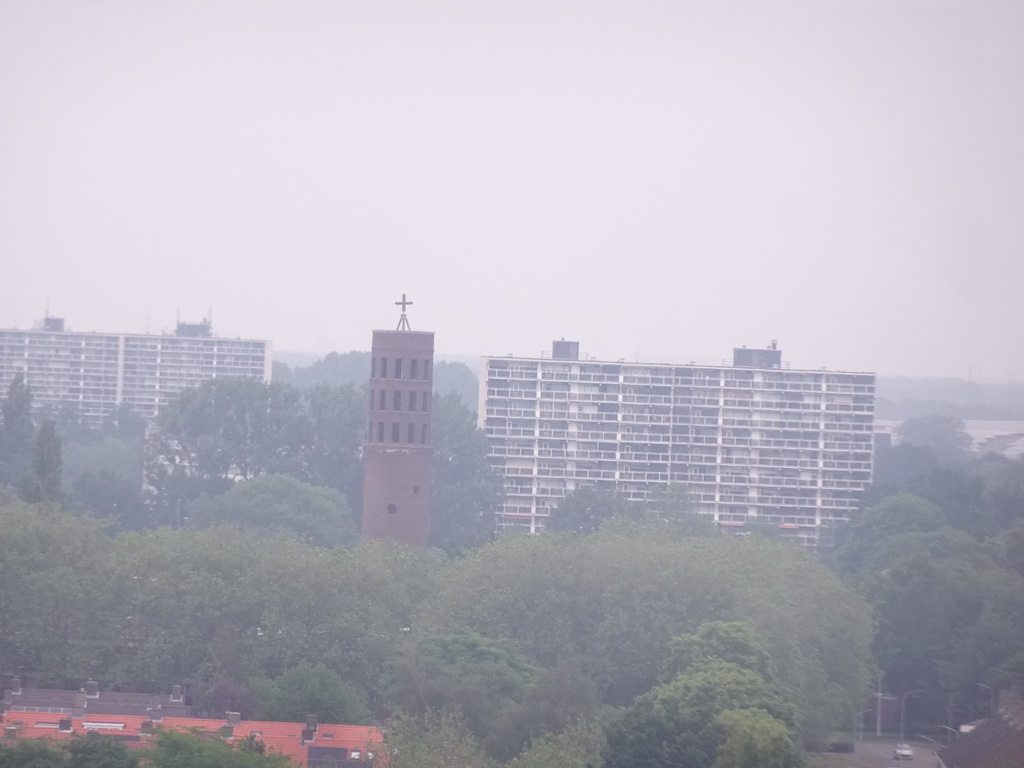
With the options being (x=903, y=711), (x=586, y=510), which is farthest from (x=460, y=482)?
(x=903, y=711)

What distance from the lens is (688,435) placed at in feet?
184

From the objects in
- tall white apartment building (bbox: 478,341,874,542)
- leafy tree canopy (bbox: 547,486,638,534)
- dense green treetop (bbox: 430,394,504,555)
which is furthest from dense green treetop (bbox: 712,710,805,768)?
tall white apartment building (bbox: 478,341,874,542)

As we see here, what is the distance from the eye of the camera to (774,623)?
92.0 feet

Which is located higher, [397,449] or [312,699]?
[397,449]

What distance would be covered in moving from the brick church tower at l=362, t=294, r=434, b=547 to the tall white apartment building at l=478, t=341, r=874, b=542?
67.5 feet

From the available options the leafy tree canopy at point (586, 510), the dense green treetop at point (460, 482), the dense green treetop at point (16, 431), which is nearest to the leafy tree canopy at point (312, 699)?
the leafy tree canopy at point (586, 510)

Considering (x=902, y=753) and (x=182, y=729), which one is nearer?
(x=182, y=729)

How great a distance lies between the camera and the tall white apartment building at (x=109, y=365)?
75.6m

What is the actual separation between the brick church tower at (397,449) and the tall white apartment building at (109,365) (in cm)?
4172

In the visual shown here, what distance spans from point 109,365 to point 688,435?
35.9 m

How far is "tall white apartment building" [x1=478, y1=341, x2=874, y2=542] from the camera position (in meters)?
55.9

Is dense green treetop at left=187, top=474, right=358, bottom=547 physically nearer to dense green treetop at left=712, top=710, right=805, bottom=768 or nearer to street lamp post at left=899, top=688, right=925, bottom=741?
street lamp post at left=899, top=688, right=925, bottom=741

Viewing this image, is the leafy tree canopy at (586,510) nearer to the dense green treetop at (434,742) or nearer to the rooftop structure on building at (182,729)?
the rooftop structure on building at (182,729)

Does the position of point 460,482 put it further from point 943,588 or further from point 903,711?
point 903,711
